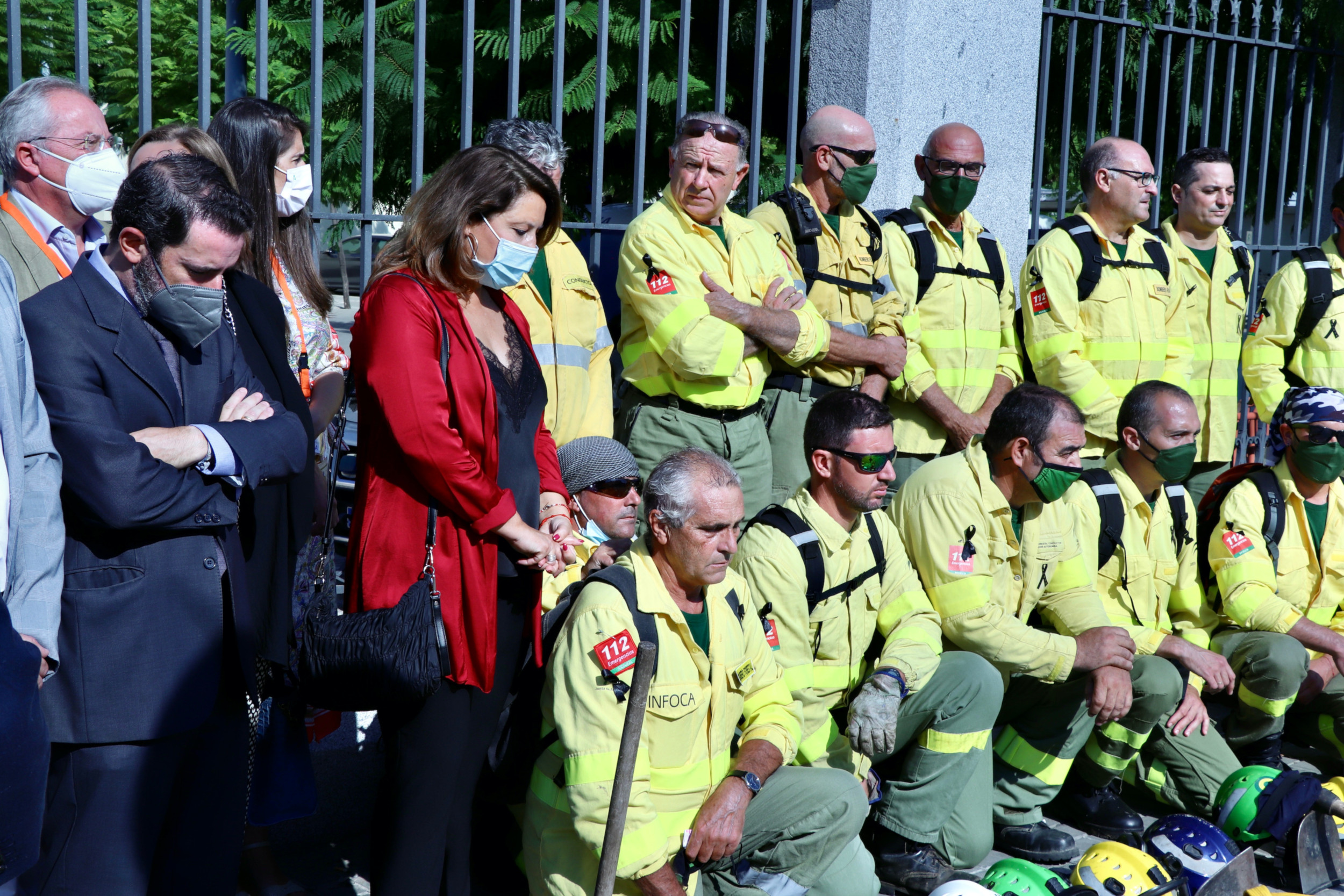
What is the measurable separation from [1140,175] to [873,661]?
9.01 feet

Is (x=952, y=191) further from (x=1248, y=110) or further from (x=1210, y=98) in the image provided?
(x=1248, y=110)

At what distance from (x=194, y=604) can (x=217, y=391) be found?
467mm

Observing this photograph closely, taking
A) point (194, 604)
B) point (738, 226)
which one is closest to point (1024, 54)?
point (738, 226)

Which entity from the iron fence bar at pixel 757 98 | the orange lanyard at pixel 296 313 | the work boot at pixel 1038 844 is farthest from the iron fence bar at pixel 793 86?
the work boot at pixel 1038 844

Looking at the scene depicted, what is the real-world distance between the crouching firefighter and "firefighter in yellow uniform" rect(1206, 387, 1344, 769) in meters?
1.44

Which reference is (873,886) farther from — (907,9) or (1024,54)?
(1024,54)

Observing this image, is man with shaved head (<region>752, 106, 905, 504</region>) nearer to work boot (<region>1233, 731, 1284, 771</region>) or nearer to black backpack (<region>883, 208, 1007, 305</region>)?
black backpack (<region>883, 208, 1007, 305</region>)

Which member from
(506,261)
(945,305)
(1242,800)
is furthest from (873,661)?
(506,261)

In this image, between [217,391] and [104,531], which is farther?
[217,391]

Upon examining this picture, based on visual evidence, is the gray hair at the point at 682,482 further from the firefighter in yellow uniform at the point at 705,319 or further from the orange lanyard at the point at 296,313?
the orange lanyard at the point at 296,313

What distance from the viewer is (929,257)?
5305 millimetres

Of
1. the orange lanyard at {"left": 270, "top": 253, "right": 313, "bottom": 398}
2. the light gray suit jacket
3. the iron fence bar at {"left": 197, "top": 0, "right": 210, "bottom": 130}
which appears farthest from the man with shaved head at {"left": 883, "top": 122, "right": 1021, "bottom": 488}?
the light gray suit jacket

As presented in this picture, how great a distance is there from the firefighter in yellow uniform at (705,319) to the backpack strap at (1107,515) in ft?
4.00

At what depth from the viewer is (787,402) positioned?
491cm
